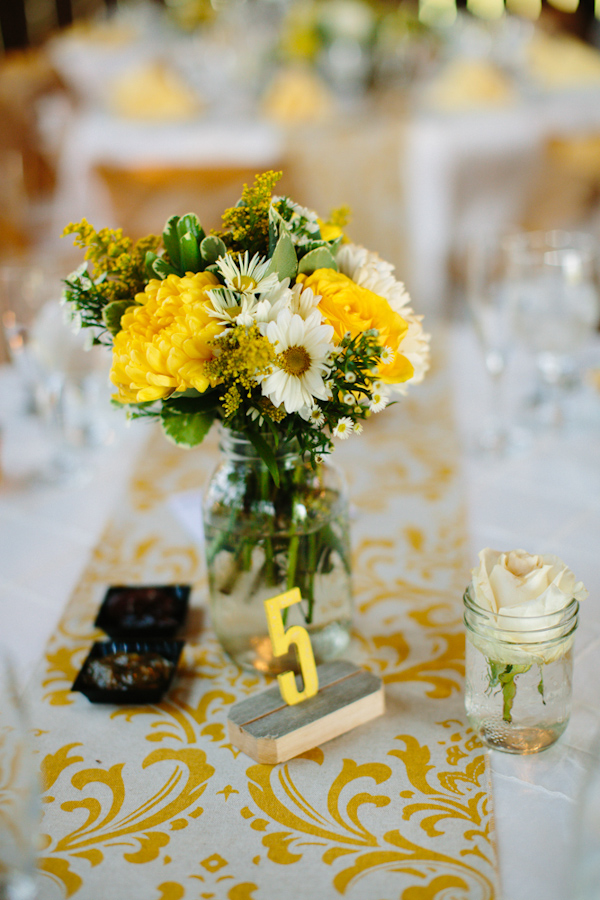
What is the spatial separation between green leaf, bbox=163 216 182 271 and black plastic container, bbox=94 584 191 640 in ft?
1.15

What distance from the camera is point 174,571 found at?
92 centimetres

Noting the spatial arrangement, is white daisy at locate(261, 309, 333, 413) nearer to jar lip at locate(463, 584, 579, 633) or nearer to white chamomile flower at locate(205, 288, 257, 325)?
white chamomile flower at locate(205, 288, 257, 325)

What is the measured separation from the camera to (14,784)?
428 millimetres

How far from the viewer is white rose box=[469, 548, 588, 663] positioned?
57 cm

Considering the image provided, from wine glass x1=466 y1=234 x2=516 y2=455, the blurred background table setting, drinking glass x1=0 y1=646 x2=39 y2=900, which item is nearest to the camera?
drinking glass x1=0 y1=646 x2=39 y2=900

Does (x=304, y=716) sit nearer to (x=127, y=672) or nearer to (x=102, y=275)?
(x=127, y=672)

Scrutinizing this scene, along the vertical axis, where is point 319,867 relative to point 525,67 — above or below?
below

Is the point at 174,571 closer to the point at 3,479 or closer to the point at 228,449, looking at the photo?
the point at 228,449

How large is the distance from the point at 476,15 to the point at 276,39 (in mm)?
1206

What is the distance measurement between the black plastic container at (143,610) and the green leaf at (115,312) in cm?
30

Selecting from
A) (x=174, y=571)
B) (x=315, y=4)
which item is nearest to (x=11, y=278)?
(x=174, y=571)

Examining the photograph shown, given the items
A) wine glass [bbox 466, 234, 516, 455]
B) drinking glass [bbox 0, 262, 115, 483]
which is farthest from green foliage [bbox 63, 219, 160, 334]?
wine glass [bbox 466, 234, 516, 455]

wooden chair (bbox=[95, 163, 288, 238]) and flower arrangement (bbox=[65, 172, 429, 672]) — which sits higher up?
wooden chair (bbox=[95, 163, 288, 238])

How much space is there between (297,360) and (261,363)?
1.5 inches
